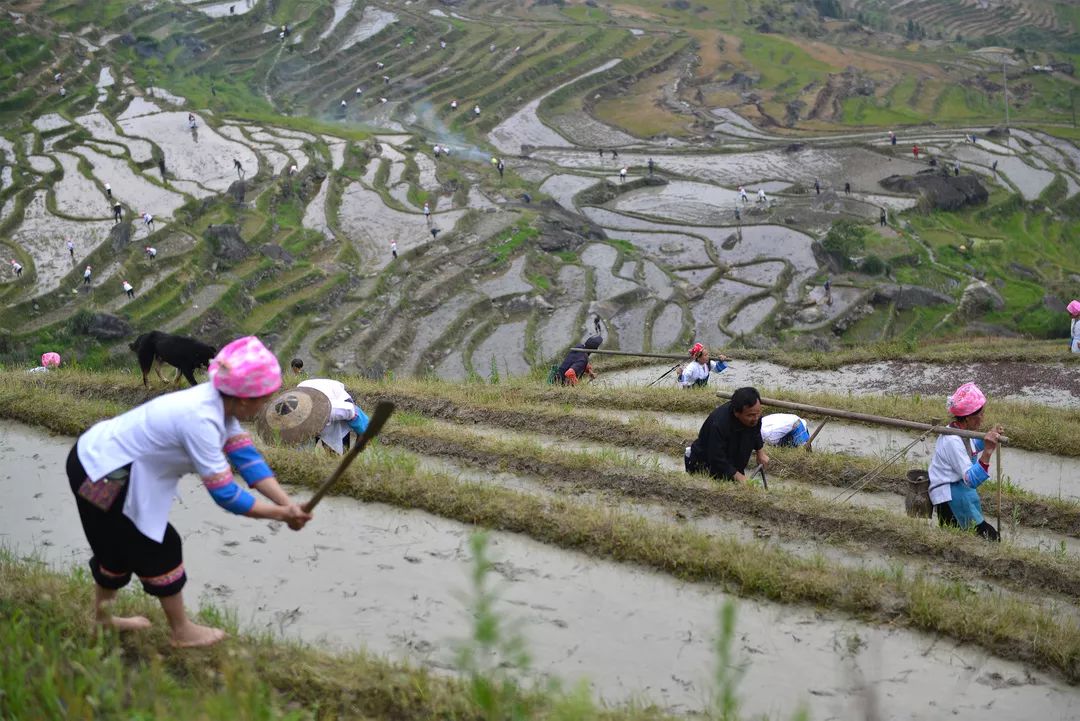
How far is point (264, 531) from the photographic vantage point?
5715 mm

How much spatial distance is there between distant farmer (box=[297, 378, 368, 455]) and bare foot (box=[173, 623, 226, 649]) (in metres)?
3.07

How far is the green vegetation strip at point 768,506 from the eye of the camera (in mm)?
5531

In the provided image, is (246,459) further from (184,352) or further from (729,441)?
(184,352)

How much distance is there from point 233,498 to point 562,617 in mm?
1817

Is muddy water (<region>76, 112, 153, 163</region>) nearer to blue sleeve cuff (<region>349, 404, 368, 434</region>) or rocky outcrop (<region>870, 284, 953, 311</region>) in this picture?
rocky outcrop (<region>870, 284, 953, 311</region>)

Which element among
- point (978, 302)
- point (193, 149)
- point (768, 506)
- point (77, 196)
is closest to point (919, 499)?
point (768, 506)

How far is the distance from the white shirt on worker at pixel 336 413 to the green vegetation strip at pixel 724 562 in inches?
19.0

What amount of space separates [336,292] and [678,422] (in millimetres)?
15296

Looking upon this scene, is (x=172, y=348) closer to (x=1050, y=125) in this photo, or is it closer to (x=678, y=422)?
(x=678, y=422)

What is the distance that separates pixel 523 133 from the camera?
145 ft

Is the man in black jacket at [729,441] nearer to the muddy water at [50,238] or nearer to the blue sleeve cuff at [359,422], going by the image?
the blue sleeve cuff at [359,422]

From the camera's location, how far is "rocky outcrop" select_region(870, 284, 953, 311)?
2489 cm

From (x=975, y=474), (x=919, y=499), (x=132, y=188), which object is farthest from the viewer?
(x=132, y=188)

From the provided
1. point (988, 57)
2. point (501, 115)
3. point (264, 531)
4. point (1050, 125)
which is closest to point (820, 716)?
point (264, 531)
